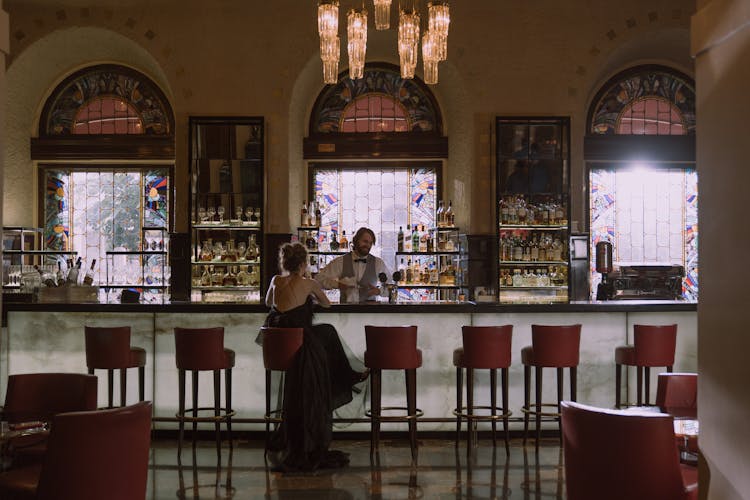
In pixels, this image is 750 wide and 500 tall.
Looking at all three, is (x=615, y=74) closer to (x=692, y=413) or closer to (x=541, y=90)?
(x=541, y=90)

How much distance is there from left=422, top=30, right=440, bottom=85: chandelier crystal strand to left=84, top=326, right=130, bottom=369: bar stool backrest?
3.00 meters

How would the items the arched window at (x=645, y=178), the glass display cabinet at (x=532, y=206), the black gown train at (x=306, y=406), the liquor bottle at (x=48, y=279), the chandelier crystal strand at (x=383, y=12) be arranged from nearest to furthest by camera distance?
the black gown train at (x=306, y=406)
the chandelier crystal strand at (x=383, y=12)
the liquor bottle at (x=48, y=279)
the glass display cabinet at (x=532, y=206)
the arched window at (x=645, y=178)

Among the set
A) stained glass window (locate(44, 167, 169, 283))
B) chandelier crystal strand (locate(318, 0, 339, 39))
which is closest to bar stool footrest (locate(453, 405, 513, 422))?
chandelier crystal strand (locate(318, 0, 339, 39))

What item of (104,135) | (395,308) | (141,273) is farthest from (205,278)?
(395,308)

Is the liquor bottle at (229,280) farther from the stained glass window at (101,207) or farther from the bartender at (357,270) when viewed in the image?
the stained glass window at (101,207)

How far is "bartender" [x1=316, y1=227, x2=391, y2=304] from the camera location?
25.1 feet

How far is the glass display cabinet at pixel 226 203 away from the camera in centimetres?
888

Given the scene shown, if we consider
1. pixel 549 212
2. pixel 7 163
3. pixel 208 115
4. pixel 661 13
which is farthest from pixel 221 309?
pixel 661 13

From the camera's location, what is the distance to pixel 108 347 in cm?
590

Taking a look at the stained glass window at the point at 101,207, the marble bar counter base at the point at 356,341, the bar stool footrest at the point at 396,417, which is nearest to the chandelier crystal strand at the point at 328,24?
the marble bar counter base at the point at 356,341

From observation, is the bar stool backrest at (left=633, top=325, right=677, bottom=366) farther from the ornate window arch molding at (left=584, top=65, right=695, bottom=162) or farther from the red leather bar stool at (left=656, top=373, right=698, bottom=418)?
the ornate window arch molding at (left=584, top=65, right=695, bottom=162)

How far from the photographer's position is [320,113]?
991 centimetres

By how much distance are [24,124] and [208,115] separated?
2.62 metres

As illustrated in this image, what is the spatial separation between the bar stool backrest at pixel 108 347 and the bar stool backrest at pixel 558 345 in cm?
304
